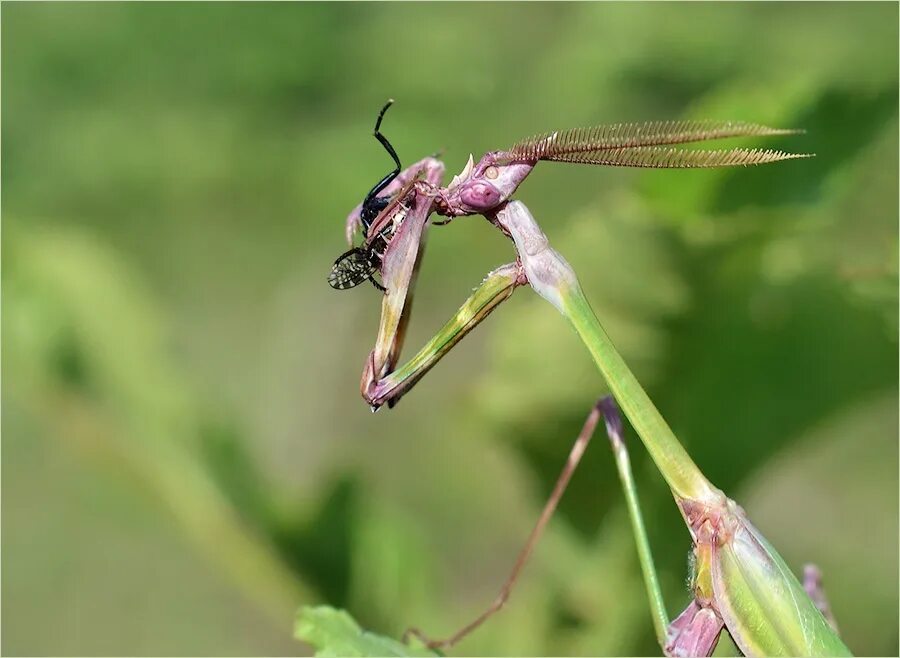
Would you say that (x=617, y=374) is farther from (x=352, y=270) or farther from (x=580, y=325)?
(x=352, y=270)

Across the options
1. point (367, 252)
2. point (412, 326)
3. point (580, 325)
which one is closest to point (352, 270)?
point (367, 252)

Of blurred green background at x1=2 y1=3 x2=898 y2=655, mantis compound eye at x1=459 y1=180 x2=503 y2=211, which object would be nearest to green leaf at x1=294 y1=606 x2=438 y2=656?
blurred green background at x1=2 y1=3 x2=898 y2=655

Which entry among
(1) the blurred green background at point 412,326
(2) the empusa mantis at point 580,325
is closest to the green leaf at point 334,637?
(2) the empusa mantis at point 580,325

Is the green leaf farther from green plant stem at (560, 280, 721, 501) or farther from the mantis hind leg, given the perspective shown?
green plant stem at (560, 280, 721, 501)

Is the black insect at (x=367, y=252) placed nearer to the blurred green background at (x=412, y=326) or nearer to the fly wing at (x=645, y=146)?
the fly wing at (x=645, y=146)

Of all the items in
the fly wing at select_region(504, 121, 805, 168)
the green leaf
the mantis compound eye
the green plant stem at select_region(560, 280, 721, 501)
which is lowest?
the green leaf

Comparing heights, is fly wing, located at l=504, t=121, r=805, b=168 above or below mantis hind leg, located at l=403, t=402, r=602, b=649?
above

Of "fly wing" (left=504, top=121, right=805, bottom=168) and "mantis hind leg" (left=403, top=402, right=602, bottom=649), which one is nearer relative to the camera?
"fly wing" (left=504, top=121, right=805, bottom=168)
